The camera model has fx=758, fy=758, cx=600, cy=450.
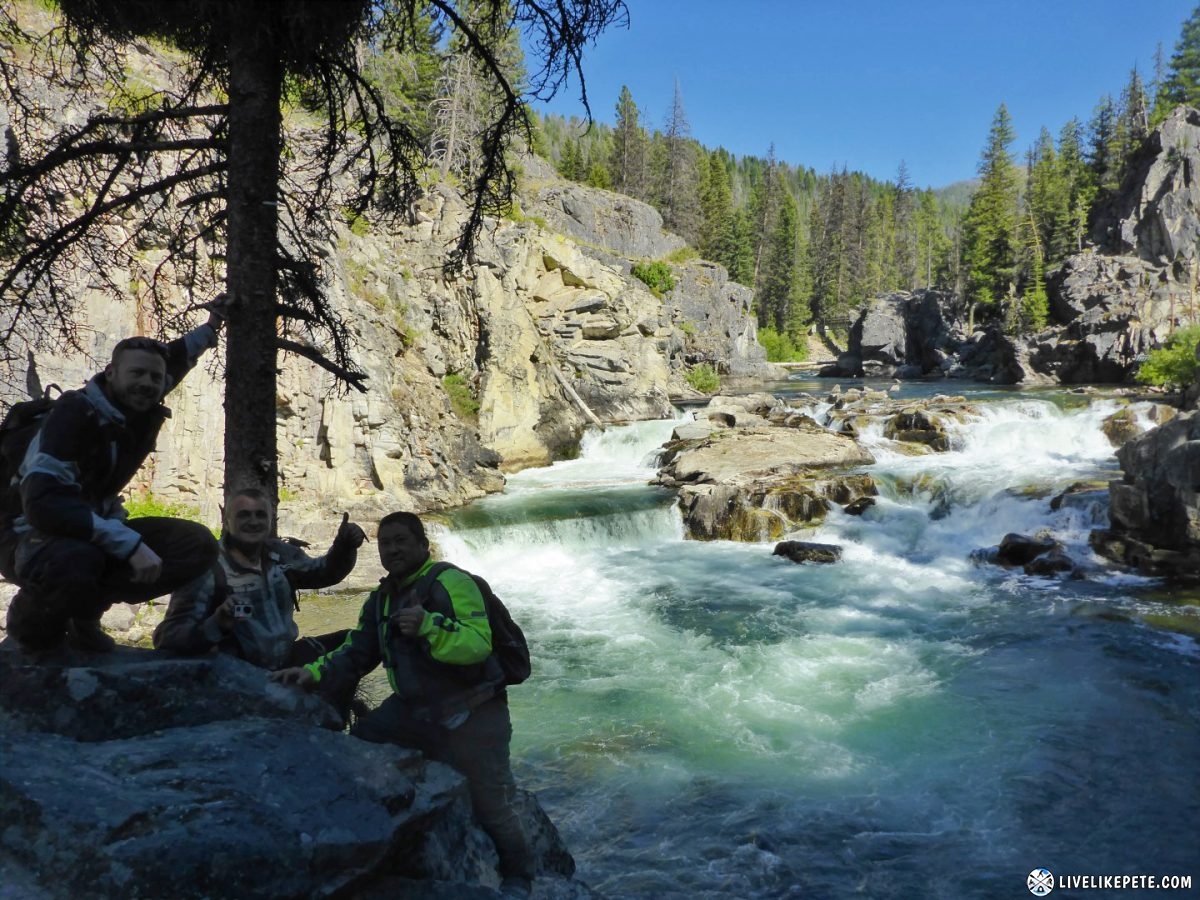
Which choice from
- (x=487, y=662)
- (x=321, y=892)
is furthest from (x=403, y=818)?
(x=487, y=662)

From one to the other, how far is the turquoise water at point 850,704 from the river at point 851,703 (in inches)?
1.3

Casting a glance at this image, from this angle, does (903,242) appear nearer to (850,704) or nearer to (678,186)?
(678,186)

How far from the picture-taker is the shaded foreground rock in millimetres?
2309

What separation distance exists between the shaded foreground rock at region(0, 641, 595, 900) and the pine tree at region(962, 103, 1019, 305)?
64577 mm

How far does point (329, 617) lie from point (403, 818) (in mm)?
9816

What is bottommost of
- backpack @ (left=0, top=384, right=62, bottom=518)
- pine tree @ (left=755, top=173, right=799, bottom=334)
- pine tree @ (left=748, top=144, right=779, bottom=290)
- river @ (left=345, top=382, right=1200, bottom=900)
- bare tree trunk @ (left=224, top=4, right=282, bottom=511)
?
river @ (left=345, top=382, right=1200, bottom=900)

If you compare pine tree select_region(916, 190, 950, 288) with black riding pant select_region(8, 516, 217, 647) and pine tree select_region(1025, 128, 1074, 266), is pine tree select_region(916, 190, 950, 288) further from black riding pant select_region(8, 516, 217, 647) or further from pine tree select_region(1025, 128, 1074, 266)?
black riding pant select_region(8, 516, 217, 647)

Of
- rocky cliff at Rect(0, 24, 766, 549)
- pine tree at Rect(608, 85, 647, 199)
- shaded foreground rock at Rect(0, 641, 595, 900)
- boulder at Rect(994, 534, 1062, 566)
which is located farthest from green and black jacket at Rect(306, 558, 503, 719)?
pine tree at Rect(608, 85, 647, 199)

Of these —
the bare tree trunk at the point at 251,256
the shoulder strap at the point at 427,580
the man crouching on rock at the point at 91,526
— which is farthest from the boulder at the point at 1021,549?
the man crouching on rock at the point at 91,526

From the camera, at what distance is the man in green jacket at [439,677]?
11.2 ft

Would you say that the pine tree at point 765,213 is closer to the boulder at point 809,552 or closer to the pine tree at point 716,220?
the pine tree at point 716,220

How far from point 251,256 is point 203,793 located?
2.59 m

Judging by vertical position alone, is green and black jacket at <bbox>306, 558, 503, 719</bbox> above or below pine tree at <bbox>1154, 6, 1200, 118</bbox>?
below

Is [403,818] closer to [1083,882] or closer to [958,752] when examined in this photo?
[1083,882]
